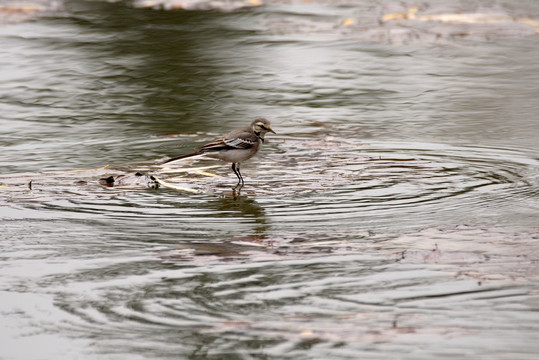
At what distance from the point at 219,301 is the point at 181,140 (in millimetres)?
4391

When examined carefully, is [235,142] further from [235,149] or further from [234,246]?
[234,246]

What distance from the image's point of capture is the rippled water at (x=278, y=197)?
14.4 ft

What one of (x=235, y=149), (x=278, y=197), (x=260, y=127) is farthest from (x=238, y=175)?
(x=278, y=197)

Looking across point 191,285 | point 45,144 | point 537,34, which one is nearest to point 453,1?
point 537,34

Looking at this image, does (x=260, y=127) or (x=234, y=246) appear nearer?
(x=234, y=246)

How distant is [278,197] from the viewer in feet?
22.5

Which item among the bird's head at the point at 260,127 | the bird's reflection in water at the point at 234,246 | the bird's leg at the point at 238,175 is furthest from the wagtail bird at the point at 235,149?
the bird's reflection in water at the point at 234,246

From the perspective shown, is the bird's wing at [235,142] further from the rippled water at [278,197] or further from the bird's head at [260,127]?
the rippled water at [278,197]

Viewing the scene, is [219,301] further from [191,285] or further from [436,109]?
[436,109]

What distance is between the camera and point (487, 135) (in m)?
8.68

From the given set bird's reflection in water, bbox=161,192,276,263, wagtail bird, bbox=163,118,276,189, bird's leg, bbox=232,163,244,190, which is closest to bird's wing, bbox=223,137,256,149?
wagtail bird, bbox=163,118,276,189

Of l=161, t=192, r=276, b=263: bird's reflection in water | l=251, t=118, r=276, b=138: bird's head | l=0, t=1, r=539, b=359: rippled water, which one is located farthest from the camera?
l=251, t=118, r=276, b=138: bird's head

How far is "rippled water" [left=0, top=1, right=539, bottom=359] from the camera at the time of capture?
439cm

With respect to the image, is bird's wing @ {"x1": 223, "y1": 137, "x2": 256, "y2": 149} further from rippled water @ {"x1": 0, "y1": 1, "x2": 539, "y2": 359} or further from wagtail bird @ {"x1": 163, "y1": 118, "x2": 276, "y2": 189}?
rippled water @ {"x1": 0, "y1": 1, "x2": 539, "y2": 359}
